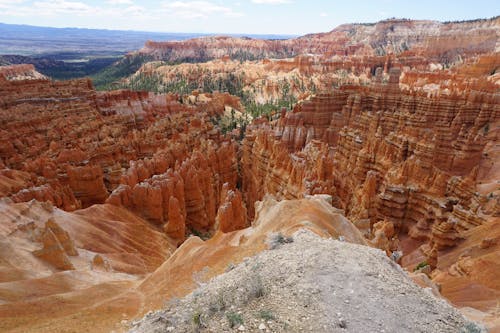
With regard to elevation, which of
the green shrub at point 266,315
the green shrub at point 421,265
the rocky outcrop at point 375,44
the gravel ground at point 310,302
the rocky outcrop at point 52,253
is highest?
the rocky outcrop at point 375,44

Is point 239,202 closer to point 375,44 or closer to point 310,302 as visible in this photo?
point 310,302

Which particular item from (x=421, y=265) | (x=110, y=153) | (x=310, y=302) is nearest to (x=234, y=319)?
(x=310, y=302)

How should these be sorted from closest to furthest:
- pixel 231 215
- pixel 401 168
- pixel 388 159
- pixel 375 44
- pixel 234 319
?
1. pixel 234 319
2. pixel 231 215
3. pixel 401 168
4. pixel 388 159
5. pixel 375 44

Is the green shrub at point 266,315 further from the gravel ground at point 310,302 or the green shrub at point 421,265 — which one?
the green shrub at point 421,265

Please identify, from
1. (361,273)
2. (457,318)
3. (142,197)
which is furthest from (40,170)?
(457,318)

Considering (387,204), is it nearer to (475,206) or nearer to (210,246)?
(475,206)

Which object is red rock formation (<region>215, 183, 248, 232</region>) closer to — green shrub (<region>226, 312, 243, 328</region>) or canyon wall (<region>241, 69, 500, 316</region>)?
canyon wall (<region>241, 69, 500, 316</region>)

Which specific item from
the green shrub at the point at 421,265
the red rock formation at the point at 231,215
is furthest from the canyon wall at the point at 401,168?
the red rock formation at the point at 231,215
